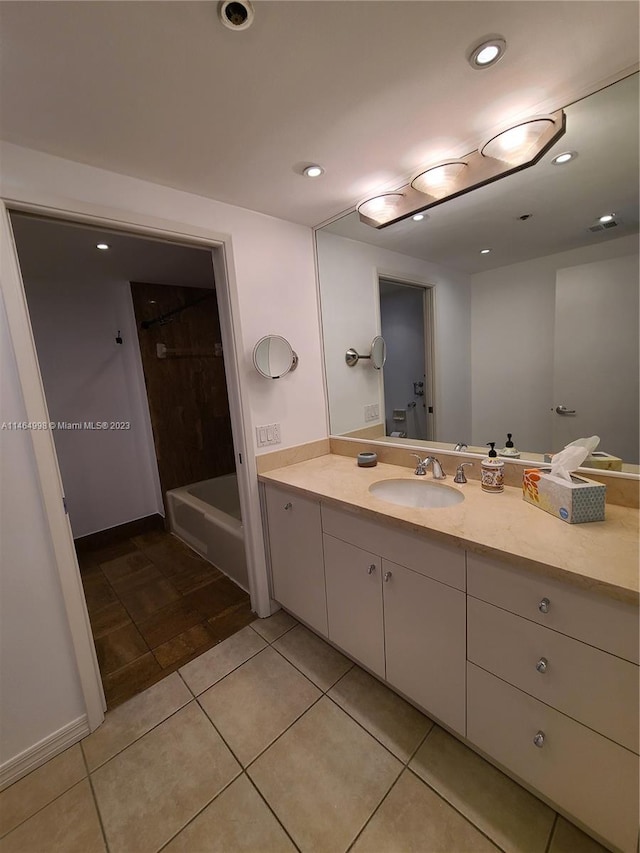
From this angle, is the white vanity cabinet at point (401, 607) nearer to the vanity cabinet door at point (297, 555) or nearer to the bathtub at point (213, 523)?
the vanity cabinet door at point (297, 555)

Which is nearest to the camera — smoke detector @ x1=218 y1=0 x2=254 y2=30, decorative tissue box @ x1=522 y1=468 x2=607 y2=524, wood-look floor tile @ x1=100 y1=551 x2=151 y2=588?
smoke detector @ x1=218 y1=0 x2=254 y2=30

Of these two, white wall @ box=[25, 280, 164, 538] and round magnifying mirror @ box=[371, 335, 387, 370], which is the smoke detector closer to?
round magnifying mirror @ box=[371, 335, 387, 370]

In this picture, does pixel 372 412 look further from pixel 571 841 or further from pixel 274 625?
pixel 571 841

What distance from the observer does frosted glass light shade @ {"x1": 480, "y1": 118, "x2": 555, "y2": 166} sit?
1.20 meters

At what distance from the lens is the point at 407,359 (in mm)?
2008

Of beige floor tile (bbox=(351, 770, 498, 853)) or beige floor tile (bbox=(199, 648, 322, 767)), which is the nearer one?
beige floor tile (bbox=(351, 770, 498, 853))

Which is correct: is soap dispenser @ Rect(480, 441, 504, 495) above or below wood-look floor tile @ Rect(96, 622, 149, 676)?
above

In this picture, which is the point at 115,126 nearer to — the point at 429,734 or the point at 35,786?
the point at 35,786

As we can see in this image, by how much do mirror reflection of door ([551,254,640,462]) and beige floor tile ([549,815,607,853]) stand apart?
1.18 metres

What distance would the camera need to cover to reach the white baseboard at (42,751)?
1.29 metres

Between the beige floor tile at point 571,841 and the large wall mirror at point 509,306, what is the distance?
1152 mm

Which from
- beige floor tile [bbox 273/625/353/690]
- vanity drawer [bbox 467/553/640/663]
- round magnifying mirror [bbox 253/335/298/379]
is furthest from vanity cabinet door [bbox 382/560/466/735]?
round magnifying mirror [bbox 253/335/298/379]

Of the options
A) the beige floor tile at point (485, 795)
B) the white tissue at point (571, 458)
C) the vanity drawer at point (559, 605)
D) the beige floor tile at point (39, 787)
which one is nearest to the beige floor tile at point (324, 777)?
the beige floor tile at point (485, 795)

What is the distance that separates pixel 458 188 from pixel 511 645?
1.76 metres
